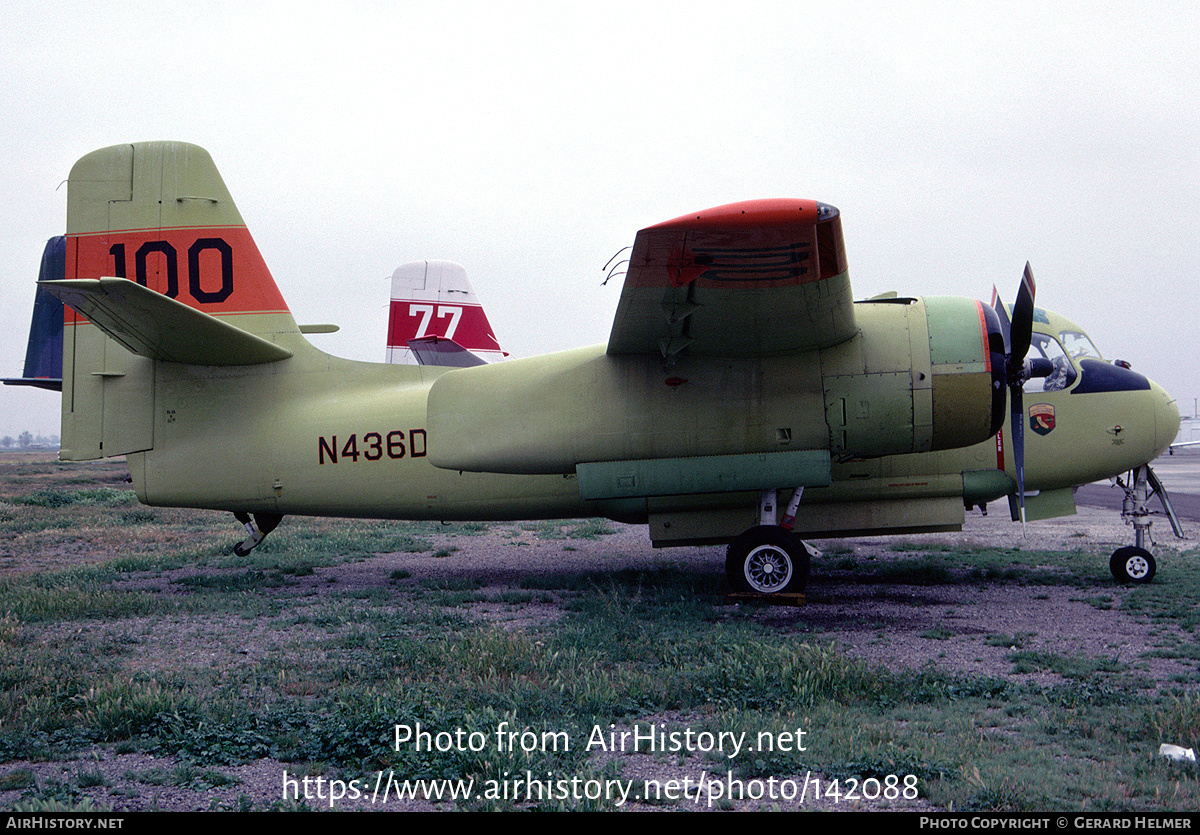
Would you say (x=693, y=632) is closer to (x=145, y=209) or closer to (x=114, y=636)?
(x=114, y=636)

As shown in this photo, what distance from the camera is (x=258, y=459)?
417 inches

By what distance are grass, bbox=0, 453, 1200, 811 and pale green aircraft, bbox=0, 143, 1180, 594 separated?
49.3 inches

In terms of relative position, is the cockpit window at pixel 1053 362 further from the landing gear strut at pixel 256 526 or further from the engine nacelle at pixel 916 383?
the landing gear strut at pixel 256 526

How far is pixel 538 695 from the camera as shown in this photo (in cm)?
561

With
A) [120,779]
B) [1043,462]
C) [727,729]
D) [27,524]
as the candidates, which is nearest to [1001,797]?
[727,729]

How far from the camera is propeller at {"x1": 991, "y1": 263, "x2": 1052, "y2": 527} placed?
9.05 m

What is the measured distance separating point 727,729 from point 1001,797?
5.30 feet

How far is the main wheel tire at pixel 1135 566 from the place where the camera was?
9.88m

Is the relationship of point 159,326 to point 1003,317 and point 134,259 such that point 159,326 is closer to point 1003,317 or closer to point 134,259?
point 134,259

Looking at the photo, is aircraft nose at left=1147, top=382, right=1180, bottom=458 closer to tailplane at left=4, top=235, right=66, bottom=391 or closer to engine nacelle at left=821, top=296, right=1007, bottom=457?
engine nacelle at left=821, top=296, right=1007, bottom=457

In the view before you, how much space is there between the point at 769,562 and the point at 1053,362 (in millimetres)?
4856

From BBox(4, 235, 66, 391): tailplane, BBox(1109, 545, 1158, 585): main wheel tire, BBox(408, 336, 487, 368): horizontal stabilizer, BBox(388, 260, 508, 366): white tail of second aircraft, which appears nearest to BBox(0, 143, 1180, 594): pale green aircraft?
BBox(1109, 545, 1158, 585): main wheel tire

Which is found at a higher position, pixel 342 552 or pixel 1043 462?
pixel 1043 462

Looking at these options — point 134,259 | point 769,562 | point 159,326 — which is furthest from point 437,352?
point 769,562
